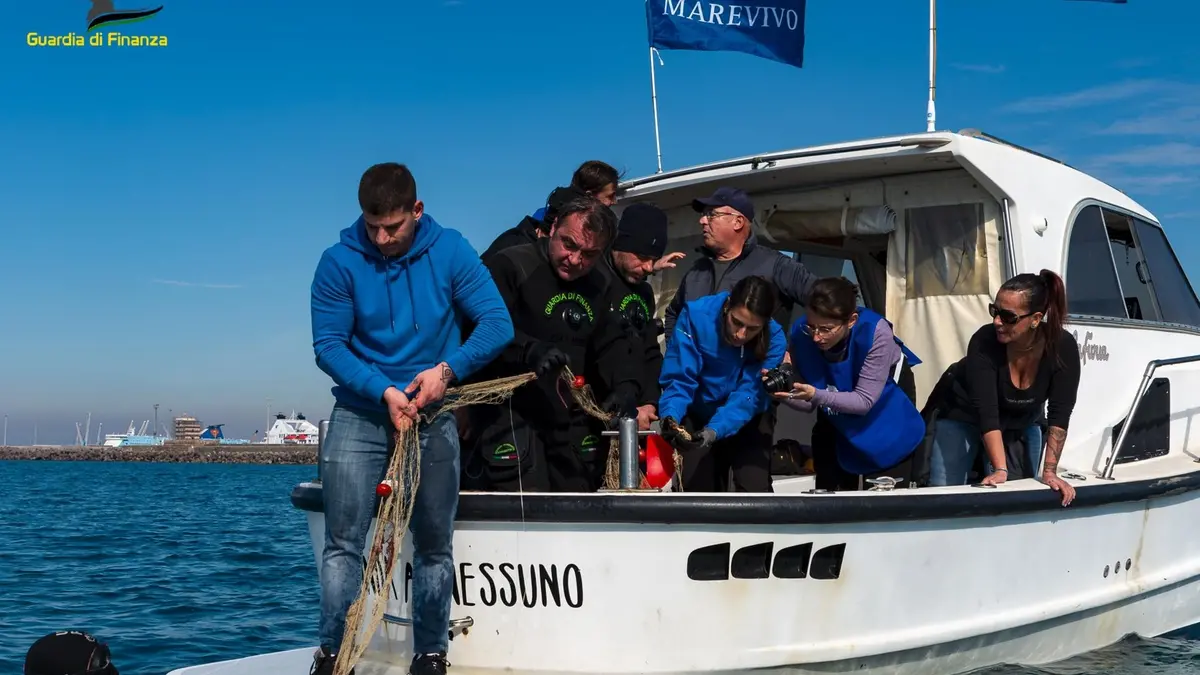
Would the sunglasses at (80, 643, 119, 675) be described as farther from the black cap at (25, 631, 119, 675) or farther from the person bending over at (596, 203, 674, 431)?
the person bending over at (596, 203, 674, 431)

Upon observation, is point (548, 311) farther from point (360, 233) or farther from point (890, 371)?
point (890, 371)

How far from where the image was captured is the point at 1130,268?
22.5 ft

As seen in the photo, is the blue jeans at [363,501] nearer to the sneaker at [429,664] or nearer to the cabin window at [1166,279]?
the sneaker at [429,664]

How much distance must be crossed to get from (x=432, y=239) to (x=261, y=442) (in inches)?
4906

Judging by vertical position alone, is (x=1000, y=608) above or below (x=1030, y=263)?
below

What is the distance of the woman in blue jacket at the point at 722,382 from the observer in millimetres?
4613

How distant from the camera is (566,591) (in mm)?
4336

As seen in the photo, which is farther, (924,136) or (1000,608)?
(924,136)

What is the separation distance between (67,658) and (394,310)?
1.41 meters

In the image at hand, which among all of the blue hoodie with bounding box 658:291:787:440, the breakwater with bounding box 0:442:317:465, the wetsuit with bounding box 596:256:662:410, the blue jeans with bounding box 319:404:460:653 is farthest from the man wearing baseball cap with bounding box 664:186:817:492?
the breakwater with bounding box 0:442:317:465

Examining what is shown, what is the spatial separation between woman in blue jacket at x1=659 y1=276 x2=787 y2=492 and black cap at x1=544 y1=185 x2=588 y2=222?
2.37 ft

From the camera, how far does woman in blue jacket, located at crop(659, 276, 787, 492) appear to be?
461 centimetres

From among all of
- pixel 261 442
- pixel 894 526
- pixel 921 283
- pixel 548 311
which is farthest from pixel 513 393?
pixel 261 442

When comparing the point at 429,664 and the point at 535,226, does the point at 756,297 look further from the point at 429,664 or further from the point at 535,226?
the point at 429,664
